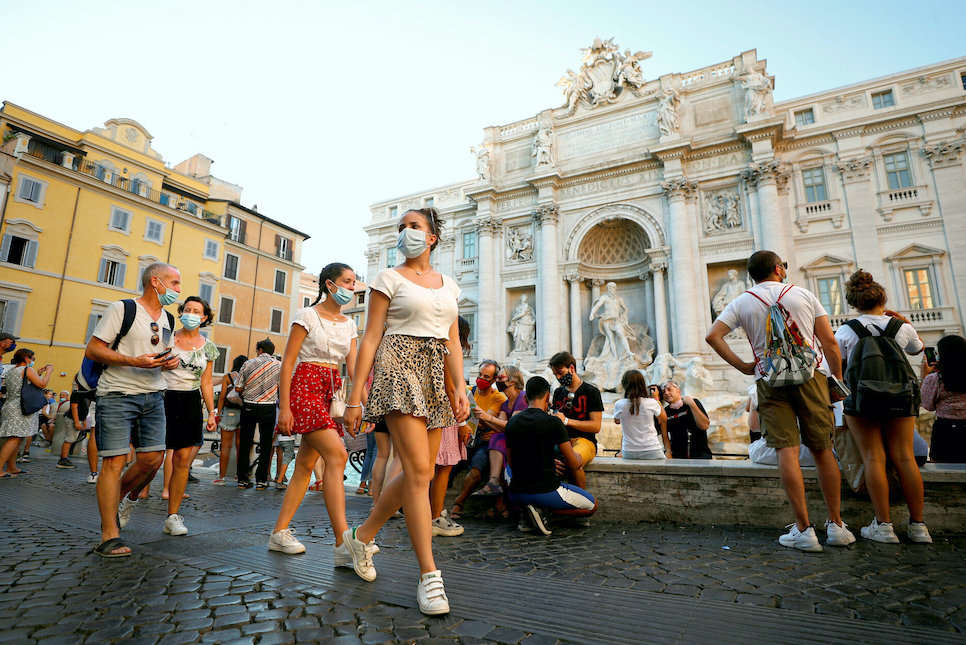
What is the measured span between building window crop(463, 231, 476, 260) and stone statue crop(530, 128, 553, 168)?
4687 mm

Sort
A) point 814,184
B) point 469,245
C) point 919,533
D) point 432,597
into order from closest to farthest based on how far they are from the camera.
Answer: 1. point 432,597
2. point 919,533
3. point 814,184
4. point 469,245

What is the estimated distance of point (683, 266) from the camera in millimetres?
17781

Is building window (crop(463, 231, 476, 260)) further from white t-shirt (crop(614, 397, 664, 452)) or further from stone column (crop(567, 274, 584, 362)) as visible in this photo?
white t-shirt (crop(614, 397, 664, 452))

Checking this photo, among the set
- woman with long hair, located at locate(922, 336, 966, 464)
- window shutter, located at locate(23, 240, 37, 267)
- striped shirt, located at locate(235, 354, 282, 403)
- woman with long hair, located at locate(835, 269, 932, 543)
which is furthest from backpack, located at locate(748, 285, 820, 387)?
window shutter, located at locate(23, 240, 37, 267)

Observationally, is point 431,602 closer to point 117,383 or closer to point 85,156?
point 117,383

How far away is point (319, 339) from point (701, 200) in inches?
727

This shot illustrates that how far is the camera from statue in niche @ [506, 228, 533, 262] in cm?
2169

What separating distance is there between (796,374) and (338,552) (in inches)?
129

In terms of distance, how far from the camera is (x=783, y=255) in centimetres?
1672

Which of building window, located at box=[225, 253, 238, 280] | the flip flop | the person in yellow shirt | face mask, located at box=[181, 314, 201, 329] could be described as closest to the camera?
the flip flop

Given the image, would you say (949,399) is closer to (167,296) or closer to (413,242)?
(413,242)

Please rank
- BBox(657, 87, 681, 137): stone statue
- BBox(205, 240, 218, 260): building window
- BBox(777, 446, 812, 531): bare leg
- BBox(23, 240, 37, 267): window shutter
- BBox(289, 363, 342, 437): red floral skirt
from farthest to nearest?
BBox(205, 240, 218, 260): building window < BBox(23, 240, 37, 267): window shutter < BBox(657, 87, 681, 137): stone statue < BBox(777, 446, 812, 531): bare leg < BBox(289, 363, 342, 437): red floral skirt

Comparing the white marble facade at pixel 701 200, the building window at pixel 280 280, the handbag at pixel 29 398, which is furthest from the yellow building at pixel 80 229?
the handbag at pixel 29 398

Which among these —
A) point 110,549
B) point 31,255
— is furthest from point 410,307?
point 31,255
